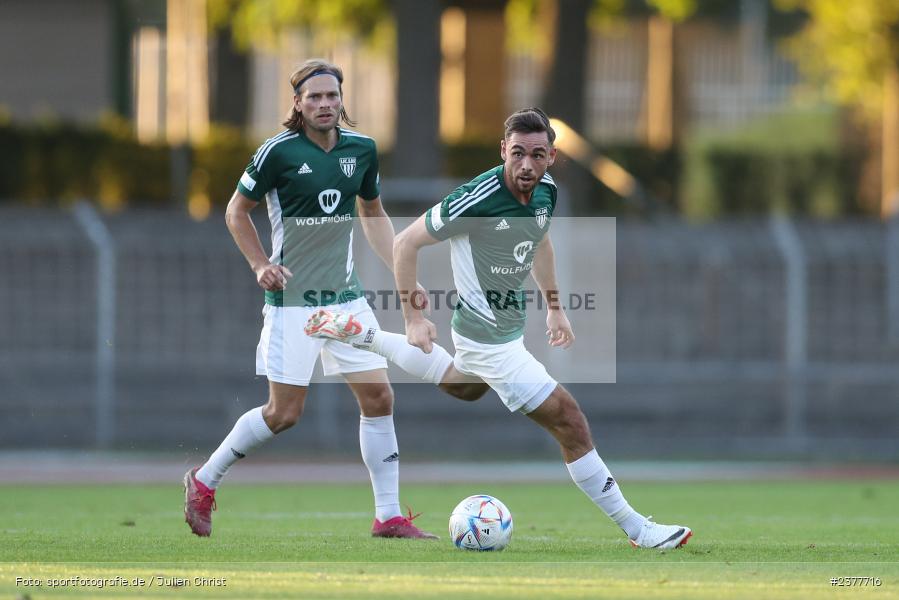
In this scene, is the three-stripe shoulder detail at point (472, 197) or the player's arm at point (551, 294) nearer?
the three-stripe shoulder detail at point (472, 197)

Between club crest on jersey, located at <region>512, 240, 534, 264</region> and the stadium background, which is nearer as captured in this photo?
club crest on jersey, located at <region>512, 240, 534, 264</region>

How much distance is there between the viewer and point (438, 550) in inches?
309

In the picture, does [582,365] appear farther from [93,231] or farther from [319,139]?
[319,139]

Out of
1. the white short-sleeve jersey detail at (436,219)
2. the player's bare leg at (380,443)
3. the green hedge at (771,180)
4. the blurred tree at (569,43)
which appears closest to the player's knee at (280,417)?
the player's bare leg at (380,443)

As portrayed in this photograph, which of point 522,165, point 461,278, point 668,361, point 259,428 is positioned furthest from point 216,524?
point 668,361

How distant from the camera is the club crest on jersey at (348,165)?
8.48 meters

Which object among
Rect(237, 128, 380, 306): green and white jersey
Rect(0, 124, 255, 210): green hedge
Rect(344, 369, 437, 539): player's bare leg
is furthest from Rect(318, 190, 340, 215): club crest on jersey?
Rect(0, 124, 255, 210): green hedge

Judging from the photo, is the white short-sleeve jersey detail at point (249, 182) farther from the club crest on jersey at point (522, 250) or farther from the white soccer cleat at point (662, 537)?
the white soccer cleat at point (662, 537)

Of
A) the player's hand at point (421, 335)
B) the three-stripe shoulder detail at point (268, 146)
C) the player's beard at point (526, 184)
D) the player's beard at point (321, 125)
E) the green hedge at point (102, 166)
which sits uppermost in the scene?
the green hedge at point (102, 166)

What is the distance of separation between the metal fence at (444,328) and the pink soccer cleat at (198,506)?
7.70 meters

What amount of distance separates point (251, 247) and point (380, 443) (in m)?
1.31

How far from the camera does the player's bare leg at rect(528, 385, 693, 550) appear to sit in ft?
25.7

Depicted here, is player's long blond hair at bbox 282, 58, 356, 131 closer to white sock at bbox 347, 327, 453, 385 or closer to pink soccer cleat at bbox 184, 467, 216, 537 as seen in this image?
white sock at bbox 347, 327, 453, 385

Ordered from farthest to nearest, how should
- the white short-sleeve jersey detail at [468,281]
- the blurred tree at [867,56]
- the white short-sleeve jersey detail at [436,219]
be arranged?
the blurred tree at [867,56] → the white short-sleeve jersey detail at [468,281] → the white short-sleeve jersey detail at [436,219]
